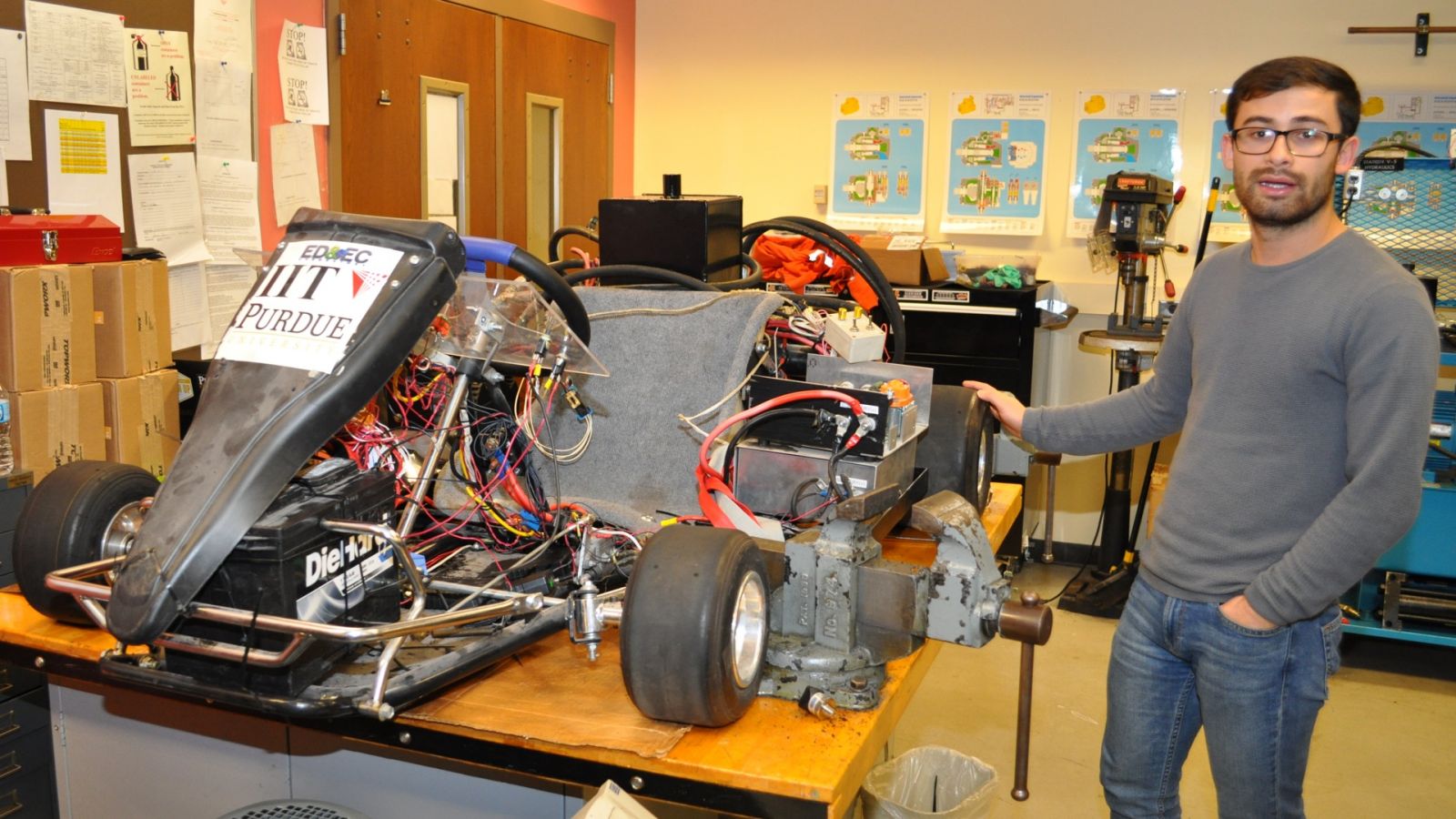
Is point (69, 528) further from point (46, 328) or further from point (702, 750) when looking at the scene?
point (702, 750)

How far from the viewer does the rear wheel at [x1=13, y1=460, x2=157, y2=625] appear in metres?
1.79

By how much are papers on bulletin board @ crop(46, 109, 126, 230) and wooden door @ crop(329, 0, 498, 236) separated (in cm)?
74

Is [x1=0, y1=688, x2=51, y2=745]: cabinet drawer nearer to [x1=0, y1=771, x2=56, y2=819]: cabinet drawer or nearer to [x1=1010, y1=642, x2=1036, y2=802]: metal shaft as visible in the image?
[x1=0, y1=771, x2=56, y2=819]: cabinet drawer

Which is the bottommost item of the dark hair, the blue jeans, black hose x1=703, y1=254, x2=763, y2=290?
the blue jeans

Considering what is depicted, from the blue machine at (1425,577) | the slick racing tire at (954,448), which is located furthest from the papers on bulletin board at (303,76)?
the blue machine at (1425,577)

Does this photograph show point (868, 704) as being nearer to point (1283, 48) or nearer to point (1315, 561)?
point (1315, 561)

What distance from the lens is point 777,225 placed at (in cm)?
306

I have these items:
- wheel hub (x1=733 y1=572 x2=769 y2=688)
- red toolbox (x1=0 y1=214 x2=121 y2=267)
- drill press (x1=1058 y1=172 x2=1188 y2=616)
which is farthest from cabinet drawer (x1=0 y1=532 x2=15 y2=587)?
drill press (x1=1058 y1=172 x2=1188 y2=616)

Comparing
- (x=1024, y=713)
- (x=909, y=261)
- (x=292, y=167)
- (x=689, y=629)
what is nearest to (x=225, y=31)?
(x=292, y=167)

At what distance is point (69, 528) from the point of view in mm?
1785

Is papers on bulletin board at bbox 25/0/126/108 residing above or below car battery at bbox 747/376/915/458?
above

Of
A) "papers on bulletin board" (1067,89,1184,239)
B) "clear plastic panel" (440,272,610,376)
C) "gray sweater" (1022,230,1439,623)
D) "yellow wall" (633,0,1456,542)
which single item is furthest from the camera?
"papers on bulletin board" (1067,89,1184,239)

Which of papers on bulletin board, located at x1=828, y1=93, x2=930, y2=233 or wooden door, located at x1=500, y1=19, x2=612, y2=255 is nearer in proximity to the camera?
wooden door, located at x1=500, y1=19, x2=612, y2=255

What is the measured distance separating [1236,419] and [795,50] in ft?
12.1
